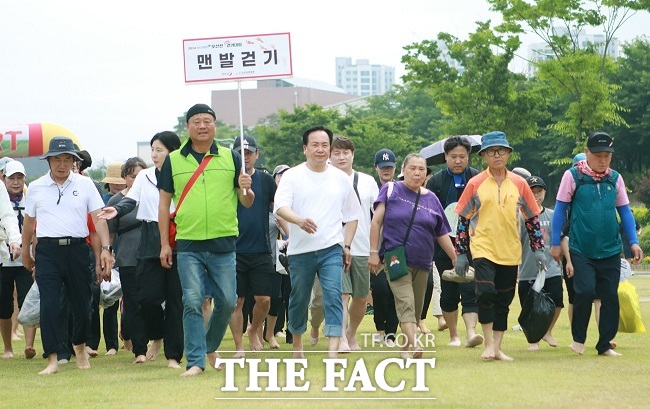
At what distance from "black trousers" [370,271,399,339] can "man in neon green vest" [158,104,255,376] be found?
135 inches

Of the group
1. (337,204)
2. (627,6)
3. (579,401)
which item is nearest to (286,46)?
(337,204)

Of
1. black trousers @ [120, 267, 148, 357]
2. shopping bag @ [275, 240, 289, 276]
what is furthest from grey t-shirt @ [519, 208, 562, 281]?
black trousers @ [120, 267, 148, 357]

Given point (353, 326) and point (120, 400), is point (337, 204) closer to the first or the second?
point (353, 326)

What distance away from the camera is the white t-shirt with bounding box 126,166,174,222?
1098 centimetres

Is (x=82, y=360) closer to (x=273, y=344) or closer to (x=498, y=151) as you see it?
(x=273, y=344)

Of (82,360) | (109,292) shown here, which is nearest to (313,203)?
(82,360)

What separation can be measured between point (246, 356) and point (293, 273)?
1.37 meters

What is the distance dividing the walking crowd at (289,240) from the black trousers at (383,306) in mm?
743

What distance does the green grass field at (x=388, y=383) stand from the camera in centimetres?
796

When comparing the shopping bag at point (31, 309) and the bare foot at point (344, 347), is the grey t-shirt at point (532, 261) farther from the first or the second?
the shopping bag at point (31, 309)

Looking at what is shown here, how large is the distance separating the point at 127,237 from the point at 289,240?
79.6 inches

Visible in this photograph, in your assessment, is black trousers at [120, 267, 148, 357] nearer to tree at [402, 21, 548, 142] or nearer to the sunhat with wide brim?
the sunhat with wide brim

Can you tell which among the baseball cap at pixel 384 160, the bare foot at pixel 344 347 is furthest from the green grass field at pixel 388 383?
the baseball cap at pixel 384 160

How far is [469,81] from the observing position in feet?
136
